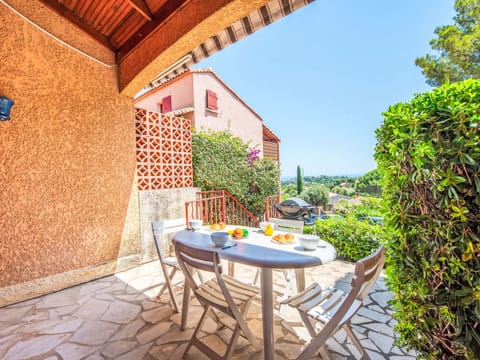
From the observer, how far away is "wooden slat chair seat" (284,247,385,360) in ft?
5.08

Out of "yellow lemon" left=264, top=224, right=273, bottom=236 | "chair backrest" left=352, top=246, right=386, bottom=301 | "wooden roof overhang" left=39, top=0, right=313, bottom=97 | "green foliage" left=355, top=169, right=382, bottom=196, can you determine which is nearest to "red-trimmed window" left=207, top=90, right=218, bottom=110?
"wooden roof overhang" left=39, top=0, right=313, bottom=97

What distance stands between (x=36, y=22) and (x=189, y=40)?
88.4 inches

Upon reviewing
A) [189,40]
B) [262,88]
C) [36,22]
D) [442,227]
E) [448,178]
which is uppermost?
Answer: [262,88]

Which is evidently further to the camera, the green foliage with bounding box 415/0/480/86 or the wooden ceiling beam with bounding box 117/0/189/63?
the green foliage with bounding box 415/0/480/86

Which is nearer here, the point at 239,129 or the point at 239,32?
the point at 239,32

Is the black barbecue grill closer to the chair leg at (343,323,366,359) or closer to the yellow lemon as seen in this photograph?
the yellow lemon

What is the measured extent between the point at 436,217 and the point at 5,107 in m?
4.61

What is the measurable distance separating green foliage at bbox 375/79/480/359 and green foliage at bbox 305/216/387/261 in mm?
2647

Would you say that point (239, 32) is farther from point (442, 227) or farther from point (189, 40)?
point (442, 227)

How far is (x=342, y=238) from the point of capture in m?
Answer: 4.50

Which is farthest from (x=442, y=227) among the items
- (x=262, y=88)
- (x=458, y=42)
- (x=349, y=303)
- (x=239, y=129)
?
(x=262, y=88)

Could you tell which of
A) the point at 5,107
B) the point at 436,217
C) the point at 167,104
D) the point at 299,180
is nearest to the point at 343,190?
the point at 299,180

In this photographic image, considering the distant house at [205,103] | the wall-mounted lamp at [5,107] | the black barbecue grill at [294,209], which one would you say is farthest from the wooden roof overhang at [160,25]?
the distant house at [205,103]

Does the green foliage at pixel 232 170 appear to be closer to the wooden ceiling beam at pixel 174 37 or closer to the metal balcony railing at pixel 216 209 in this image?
the metal balcony railing at pixel 216 209
